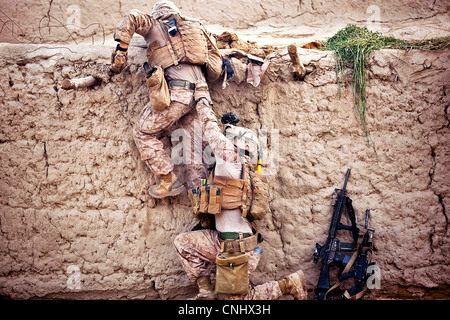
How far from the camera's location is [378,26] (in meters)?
6.45

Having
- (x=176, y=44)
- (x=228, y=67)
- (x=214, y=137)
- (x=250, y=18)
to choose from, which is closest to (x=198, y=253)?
(x=214, y=137)

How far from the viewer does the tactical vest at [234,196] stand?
3723 millimetres

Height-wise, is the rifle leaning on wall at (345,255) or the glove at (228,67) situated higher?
the glove at (228,67)

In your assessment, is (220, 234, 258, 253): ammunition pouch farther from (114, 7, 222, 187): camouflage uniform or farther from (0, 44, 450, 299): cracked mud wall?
(114, 7, 222, 187): camouflage uniform

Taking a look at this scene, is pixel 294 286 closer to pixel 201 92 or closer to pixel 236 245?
pixel 236 245

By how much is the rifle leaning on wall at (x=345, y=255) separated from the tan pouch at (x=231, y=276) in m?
0.86

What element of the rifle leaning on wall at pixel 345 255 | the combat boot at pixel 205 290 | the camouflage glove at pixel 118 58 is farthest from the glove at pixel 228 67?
the combat boot at pixel 205 290

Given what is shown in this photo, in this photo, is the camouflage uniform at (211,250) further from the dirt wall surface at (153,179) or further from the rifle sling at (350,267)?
the rifle sling at (350,267)

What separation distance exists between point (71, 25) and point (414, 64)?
15.3 feet

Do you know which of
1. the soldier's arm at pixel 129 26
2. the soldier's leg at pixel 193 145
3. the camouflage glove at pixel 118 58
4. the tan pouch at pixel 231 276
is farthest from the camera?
the soldier's leg at pixel 193 145

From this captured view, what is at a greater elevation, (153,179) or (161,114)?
(161,114)

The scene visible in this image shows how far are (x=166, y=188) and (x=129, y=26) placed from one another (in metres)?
1.53

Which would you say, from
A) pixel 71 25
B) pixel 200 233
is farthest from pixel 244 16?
pixel 200 233

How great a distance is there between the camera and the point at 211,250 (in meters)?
3.84
